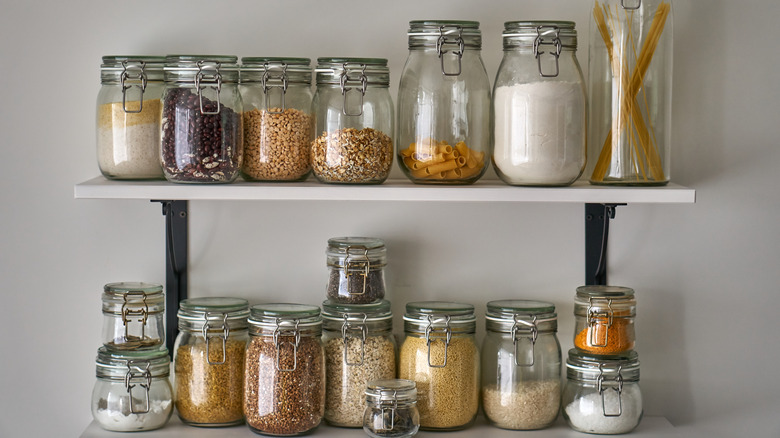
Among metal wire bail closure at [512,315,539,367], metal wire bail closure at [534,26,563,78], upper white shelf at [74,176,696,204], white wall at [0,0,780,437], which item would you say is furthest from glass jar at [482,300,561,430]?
metal wire bail closure at [534,26,563,78]

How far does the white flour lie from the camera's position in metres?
1.25

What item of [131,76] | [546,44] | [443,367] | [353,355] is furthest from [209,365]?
[546,44]

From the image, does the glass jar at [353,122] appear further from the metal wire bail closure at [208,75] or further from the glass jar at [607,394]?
the glass jar at [607,394]

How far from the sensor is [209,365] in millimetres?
1350

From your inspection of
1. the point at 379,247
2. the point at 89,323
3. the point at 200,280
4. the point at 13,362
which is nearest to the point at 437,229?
the point at 379,247

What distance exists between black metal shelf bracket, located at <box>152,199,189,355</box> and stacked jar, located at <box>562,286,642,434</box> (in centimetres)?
67

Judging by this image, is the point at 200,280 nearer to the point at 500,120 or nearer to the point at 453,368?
the point at 453,368

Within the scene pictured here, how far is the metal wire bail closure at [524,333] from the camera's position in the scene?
137cm

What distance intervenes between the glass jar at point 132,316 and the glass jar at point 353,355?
27 cm

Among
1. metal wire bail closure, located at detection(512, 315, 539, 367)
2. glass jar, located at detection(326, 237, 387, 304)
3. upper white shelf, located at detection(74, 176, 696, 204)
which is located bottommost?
metal wire bail closure, located at detection(512, 315, 539, 367)

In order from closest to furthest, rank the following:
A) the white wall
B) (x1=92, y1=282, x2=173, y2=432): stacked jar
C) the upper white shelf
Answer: the upper white shelf, (x1=92, y1=282, x2=173, y2=432): stacked jar, the white wall

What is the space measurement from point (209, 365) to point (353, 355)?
23cm

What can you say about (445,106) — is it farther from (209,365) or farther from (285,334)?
(209,365)

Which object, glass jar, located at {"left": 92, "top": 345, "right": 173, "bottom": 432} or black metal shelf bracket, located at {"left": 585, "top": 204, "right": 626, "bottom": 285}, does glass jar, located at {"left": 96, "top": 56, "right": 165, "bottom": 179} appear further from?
black metal shelf bracket, located at {"left": 585, "top": 204, "right": 626, "bottom": 285}
